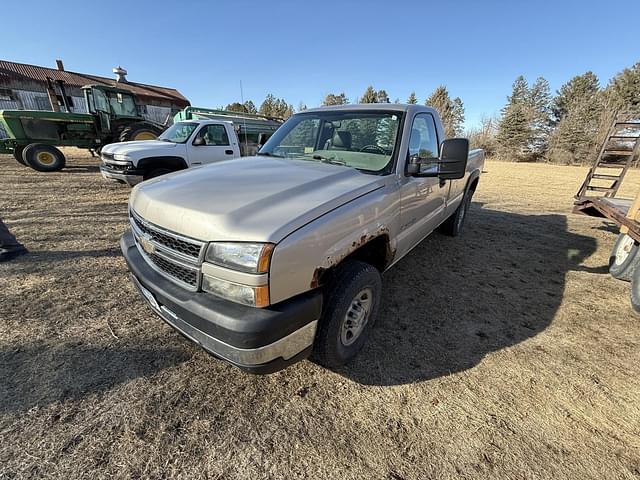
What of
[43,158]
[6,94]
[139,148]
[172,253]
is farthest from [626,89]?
[6,94]

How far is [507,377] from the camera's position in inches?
87.4

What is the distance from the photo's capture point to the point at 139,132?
10.6m

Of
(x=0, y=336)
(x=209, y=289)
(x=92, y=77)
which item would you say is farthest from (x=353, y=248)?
(x=92, y=77)

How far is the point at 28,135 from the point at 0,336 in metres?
10.9

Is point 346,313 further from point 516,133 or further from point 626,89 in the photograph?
point 626,89

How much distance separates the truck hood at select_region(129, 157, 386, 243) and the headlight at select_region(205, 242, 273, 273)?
38 mm

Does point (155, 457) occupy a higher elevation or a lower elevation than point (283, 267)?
lower

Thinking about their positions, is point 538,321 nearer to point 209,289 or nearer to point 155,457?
point 209,289

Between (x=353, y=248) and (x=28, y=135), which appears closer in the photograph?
(x=353, y=248)

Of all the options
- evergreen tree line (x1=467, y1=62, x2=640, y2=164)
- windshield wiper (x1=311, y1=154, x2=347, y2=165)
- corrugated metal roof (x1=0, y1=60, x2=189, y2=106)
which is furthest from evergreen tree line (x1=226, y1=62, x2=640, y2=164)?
windshield wiper (x1=311, y1=154, x2=347, y2=165)

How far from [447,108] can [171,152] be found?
43288 millimetres

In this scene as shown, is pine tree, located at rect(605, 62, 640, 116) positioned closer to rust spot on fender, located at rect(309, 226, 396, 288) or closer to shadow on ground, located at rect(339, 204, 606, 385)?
shadow on ground, located at rect(339, 204, 606, 385)

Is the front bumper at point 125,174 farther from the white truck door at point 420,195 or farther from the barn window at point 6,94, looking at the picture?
the barn window at point 6,94

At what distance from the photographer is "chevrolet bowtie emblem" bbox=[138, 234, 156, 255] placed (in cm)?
191
